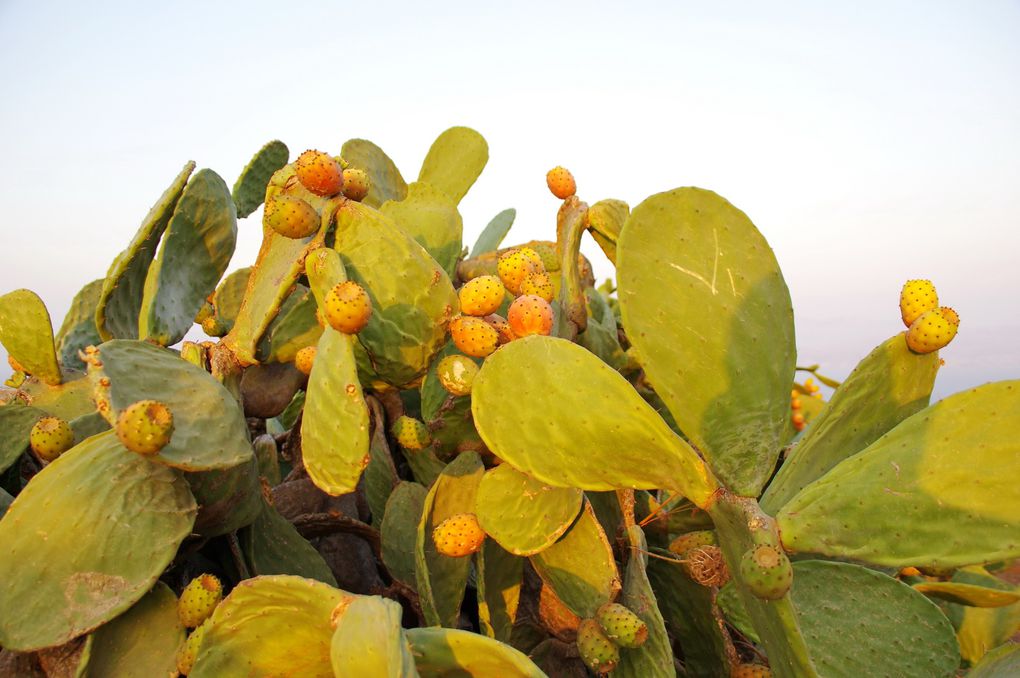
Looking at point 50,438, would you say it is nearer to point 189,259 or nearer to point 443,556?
point 189,259

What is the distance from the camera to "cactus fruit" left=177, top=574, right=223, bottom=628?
105cm

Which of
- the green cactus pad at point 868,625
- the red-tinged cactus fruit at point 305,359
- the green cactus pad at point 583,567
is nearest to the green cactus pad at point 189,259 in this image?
the red-tinged cactus fruit at point 305,359

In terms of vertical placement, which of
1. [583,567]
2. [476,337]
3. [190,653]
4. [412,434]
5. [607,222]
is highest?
[607,222]

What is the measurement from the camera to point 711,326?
1081 millimetres

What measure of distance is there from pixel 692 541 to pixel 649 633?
25 centimetres

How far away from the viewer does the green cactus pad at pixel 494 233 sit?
2.12m

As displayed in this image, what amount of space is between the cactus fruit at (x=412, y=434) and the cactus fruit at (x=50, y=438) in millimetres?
559

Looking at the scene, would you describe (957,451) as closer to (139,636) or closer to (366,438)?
(366,438)

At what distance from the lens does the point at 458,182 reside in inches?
77.9

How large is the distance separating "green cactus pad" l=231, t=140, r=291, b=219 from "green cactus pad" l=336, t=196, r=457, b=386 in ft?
2.47

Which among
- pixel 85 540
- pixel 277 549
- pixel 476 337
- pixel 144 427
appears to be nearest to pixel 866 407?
pixel 476 337

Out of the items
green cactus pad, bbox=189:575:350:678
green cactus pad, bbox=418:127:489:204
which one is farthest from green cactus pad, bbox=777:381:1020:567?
green cactus pad, bbox=418:127:489:204

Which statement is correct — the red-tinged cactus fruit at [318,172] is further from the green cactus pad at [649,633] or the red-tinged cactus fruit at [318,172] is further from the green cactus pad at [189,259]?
the green cactus pad at [649,633]

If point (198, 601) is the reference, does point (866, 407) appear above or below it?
above
